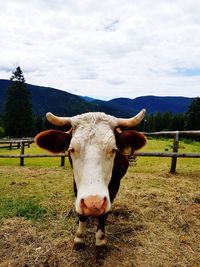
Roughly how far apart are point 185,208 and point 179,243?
60.2 inches

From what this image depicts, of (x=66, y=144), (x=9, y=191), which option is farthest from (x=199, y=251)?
(x=9, y=191)

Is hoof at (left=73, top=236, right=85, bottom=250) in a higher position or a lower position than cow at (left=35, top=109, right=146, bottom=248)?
lower

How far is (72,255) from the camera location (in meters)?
4.09

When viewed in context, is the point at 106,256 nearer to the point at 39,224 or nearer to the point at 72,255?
the point at 72,255

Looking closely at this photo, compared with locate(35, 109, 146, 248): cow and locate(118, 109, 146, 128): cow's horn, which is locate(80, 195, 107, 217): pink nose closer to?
locate(35, 109, 146, 248): cow

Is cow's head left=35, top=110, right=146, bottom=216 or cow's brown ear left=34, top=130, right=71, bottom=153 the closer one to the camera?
cow's head left=35, top=110, right=146, bottom=216

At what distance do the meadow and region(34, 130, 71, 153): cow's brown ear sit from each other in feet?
4.24

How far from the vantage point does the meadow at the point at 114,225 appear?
4.06 metres

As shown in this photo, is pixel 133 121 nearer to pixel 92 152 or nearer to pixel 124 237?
pixel 92 152

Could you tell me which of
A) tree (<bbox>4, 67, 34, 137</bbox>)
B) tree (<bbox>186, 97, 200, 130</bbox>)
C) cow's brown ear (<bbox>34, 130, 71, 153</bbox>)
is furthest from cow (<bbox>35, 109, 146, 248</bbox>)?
tree (<bbox>186, 97, 200, 130</bbox>)

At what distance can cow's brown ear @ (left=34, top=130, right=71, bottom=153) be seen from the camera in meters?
4.20

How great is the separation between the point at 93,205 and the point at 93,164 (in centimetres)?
53

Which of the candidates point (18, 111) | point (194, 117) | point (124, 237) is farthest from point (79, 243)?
point (194, 117)

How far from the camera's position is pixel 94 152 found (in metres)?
3.40
